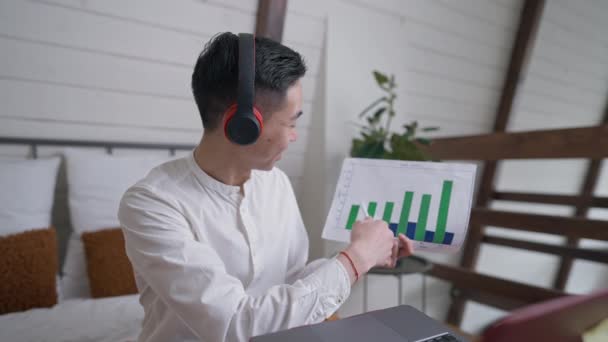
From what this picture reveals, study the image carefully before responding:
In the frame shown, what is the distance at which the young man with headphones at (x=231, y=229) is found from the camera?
2.26 feet

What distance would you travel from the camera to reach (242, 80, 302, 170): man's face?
0.82 m

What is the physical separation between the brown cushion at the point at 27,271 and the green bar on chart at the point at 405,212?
1217mm

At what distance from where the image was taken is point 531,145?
173 cm

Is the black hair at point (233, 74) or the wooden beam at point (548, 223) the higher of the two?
the black hair at point (233, 74)

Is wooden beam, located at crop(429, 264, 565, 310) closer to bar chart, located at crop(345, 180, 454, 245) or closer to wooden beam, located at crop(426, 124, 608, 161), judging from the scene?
wooden beam, located at crop(426, 124, 608, 161)

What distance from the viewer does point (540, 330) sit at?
28 cm

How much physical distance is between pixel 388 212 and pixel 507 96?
243cm

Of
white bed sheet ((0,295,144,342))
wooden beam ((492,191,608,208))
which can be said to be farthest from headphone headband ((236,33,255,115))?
wooden beam ((492,191,608,208))

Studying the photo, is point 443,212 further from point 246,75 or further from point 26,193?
point 26,193

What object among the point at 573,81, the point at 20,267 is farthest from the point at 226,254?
the point at 573,81

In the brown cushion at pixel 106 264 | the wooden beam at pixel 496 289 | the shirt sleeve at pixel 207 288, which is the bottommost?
the wooden beam at pixel 496 289

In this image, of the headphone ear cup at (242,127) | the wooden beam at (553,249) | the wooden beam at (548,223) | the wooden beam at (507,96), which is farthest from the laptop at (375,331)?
the wooden beam at (507,96)

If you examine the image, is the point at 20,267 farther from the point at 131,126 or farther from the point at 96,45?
the point at 96,45

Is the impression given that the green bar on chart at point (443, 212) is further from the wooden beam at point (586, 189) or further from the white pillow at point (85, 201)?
the wooden beam at point (586, 189)
